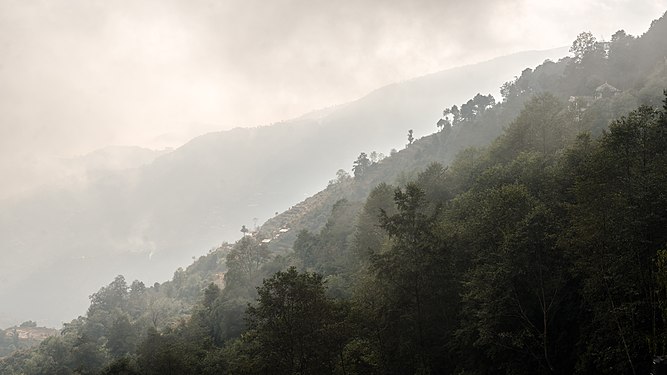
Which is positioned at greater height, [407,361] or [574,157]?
[574,157]

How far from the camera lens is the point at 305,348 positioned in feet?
107

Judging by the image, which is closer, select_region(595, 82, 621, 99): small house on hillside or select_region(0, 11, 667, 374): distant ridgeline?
select_region(0, 11, 667, 374): distant ridgeline

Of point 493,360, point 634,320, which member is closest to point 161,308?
point 493,360

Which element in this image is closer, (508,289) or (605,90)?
(508,289)

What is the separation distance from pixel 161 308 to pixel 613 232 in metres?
179

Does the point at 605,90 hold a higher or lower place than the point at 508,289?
higher

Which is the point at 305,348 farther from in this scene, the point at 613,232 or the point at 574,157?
the point at 574,157

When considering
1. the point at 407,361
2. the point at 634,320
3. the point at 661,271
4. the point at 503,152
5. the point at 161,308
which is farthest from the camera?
the point at 161,308

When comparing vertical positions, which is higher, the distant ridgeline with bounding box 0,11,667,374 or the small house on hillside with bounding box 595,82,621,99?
the small house on hillside with bounding box 595,82,621,99

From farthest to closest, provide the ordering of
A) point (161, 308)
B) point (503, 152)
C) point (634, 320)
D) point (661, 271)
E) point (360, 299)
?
point (161, 308) → point (503, 152) → point (360, 299) → point (634, 320) → point (661, 271)

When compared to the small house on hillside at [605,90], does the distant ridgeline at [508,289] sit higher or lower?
lower

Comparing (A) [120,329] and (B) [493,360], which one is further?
(A) [120,329]

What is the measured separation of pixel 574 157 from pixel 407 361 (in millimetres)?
28261

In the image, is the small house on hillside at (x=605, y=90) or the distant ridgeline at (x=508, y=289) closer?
the distant ridgeline at (x=508, y=289)
